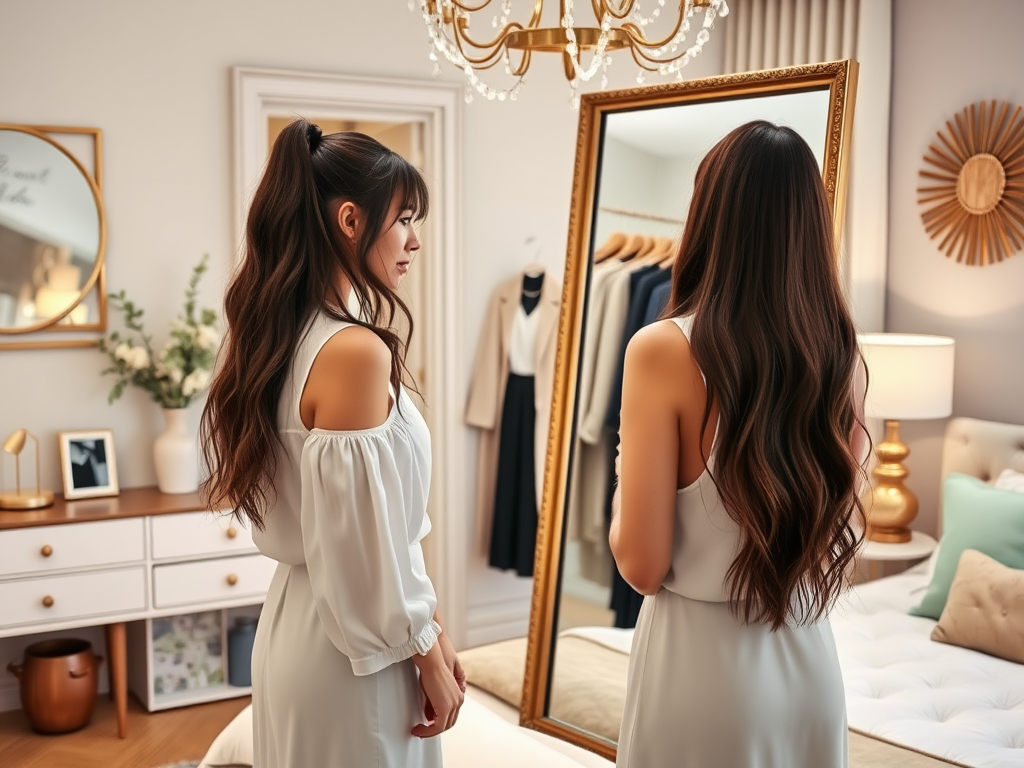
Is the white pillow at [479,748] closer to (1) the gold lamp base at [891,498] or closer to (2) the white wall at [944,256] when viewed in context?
(1) the gold lamp base at [891,498]

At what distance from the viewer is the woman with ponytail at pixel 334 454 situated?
1.34 m

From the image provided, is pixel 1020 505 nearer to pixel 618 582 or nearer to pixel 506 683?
pixel 618 582

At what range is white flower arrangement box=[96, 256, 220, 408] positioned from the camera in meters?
3.66

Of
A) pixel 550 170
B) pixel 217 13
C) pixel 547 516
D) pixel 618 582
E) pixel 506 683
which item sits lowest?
pixel 506 683

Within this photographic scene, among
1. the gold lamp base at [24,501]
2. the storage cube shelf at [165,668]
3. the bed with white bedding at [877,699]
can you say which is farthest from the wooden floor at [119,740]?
Answer: the bed with white bedding at [877,699]

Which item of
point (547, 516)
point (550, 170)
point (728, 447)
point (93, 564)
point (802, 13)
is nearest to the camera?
point (728, 447)

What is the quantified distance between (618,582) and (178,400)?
174cm

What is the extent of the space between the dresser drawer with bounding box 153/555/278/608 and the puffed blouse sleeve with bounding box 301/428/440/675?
220 centimetres

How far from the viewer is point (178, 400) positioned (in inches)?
145

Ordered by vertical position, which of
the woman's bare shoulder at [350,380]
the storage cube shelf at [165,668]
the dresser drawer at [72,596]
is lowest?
the storage cube shelf at [165,668]

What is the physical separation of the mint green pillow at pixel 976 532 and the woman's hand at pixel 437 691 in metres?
2.06

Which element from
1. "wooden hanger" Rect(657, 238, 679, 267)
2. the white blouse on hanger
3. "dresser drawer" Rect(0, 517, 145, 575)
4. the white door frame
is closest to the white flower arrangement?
the white door frame

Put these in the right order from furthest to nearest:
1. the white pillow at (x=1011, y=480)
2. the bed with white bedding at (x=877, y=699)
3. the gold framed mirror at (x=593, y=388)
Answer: the white pillow at (x=1011, y=480), the gold framed mirror at (x=593, y=388), the bed with white bedding at (x=877, y=699)

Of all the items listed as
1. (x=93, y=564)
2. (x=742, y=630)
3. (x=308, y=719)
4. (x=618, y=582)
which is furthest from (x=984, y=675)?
(x=93, y=564)
